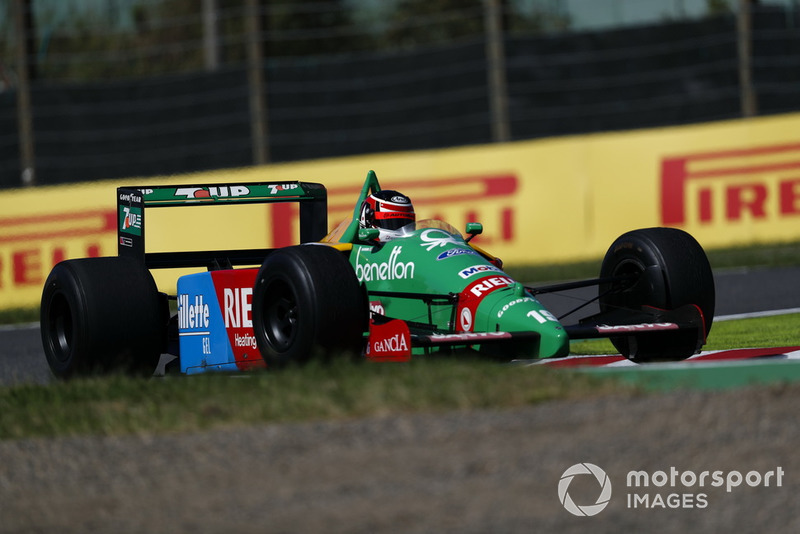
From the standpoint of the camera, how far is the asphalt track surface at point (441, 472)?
3.82m

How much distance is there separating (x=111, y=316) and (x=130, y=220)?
1.38m

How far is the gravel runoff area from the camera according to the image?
3816 mm

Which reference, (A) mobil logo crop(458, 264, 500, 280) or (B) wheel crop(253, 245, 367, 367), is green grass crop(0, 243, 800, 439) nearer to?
(B) wheel crop(253, 245, 367, 367)

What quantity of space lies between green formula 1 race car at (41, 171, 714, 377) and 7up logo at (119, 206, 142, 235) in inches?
1.2

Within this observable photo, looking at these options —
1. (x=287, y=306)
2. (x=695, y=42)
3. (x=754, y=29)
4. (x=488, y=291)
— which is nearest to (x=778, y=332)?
(x=488, y=291)

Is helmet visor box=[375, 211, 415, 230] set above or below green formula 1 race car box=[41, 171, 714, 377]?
above

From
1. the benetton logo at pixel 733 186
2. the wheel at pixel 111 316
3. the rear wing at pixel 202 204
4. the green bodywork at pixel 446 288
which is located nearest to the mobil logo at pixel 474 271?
the green bodywork at pixel 446 288

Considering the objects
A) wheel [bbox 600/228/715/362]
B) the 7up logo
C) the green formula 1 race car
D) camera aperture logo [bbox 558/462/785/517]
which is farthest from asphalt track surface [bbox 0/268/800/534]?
the 7up logo

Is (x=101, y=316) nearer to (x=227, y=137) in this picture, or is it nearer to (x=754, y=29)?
(x=754, y=29)

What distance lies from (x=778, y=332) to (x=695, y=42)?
31.2 feet

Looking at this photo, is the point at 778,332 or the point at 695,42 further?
the point at 695,42

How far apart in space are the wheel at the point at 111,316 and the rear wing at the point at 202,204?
3.01 ft

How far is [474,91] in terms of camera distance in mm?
18109

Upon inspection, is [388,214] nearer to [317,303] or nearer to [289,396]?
[317,303]
